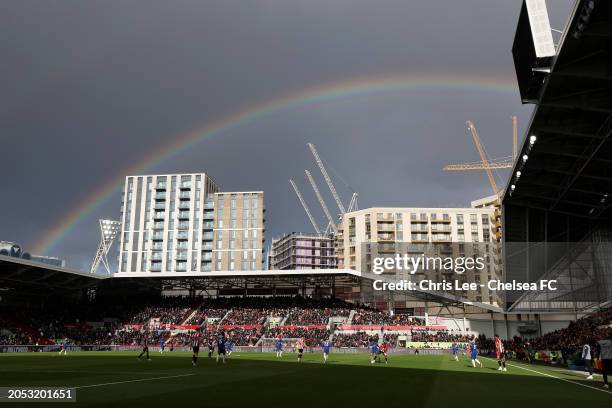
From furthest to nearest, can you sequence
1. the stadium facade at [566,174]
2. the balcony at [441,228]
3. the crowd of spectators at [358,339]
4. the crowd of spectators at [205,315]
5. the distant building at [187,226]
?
1. the distant building at [187,226]
2. the balcony at [441,228]
3. the crowd of spectators at [205,315]
4. the crowd of spectators at [358,339]
5. the stadium facade at [566,174]

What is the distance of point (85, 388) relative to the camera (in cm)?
1883

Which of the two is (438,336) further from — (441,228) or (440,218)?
(440,218)

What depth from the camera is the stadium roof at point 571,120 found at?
1202 inches

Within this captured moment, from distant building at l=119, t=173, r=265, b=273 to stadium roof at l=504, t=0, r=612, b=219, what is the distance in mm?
130953

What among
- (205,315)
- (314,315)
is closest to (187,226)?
(205,315)

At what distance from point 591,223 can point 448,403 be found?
56.5 metres

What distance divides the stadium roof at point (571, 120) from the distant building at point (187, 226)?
13095 cm

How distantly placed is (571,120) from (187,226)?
160 m

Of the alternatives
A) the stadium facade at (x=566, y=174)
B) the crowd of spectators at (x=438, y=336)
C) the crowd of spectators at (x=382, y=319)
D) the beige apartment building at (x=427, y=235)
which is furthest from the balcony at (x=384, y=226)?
the stadium facade at (x=566, y=174)

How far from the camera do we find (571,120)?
4197 cm

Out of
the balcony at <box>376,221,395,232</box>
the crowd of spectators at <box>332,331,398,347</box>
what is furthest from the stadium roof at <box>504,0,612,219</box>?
the balcony at <box>376,221,395,232</box>

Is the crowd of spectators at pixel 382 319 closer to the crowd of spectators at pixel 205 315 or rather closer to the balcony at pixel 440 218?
the crowd of spectators at pixel 205 315

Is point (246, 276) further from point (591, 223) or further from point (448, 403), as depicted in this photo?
point (448, 403)

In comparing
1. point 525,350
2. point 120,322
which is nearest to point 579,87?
point 525,350
